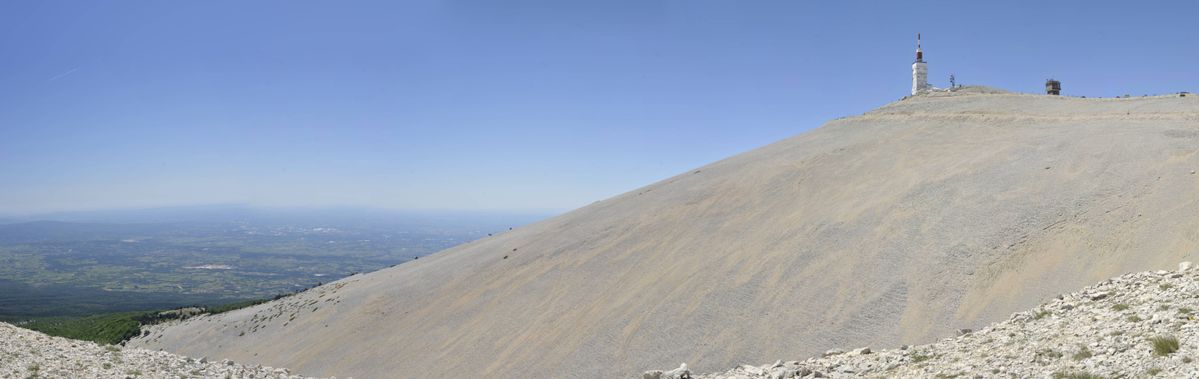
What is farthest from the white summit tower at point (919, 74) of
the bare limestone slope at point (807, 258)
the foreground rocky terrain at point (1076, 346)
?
the foreground rocky terrain at point (1076, 346)

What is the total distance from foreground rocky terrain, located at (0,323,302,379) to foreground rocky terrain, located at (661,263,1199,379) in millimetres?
9477

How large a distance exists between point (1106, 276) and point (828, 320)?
5750 mm

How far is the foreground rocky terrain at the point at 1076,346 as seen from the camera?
834cm

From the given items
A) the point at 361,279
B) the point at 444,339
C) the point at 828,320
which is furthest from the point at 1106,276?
the point at 361,279

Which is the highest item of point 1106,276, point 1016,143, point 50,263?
point 1016,143

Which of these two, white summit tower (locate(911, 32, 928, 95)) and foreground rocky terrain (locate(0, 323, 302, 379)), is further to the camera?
white summit tower (locate(911, 32, 928, 95))

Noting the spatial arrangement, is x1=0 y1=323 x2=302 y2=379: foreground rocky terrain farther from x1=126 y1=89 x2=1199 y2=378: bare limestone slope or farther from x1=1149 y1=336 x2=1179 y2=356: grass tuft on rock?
x1=1149 y1=336 x2=1179 y2=356: grass tuft on rock

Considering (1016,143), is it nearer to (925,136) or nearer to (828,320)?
(925,136)

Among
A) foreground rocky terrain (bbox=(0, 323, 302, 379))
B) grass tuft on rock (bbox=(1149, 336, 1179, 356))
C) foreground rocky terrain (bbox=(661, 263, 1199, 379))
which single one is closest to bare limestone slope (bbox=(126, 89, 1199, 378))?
foreground rocky terrain (bbox=(661, 263, 1199, 379))

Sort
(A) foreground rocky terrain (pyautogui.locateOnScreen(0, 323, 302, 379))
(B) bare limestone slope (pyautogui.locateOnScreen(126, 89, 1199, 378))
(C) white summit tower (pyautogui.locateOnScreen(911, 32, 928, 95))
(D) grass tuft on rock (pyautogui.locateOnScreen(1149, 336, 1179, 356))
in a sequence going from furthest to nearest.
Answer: (C) white summit tower (pyautogui.locateOnScreen(911, 32, 928, 95)) → (B) bare limestone slope (pyautogui.locateOnScreen(126, 89, 1199, 378)) → (A) foreground rocky terrain (pyautogui.locateOnScreen(0, 323, 302, 379)) → (D) grass tuft on rock (pyautogui.locateOnScreen(1149, 336, 1179, 356))

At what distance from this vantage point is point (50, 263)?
192375mm

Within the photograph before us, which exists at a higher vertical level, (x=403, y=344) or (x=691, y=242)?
(x=691, y=242)

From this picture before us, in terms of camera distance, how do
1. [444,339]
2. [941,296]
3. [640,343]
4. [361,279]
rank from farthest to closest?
1. [361,279]
2. [444,339]
3. [640,343]
4. [941,296]

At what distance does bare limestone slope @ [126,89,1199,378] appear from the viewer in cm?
1567
